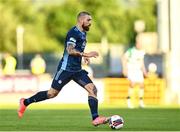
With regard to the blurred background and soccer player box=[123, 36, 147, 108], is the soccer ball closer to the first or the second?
soccer player box=[123, 36, 147, 108]

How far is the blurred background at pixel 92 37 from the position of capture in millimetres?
37406

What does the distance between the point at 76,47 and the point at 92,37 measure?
8193cm

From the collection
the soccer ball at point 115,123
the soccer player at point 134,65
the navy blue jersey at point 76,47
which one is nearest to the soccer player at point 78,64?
the navy blue jersey at point 76,47

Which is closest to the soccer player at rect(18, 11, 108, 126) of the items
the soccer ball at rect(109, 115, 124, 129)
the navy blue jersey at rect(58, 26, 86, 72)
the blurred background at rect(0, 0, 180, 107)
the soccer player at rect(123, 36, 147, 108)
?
the navy blue jersey at rect(58, 26, 86, 72)

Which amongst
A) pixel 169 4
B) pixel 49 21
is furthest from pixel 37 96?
pixel 49 21

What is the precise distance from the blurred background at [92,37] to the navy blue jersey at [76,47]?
19.7 meters

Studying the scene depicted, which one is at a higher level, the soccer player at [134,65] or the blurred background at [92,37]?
the blurred background at [92,37]

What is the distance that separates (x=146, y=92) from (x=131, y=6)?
2553 inches

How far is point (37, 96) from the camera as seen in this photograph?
17.4 m

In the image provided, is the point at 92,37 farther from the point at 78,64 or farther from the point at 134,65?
the point at 78,64

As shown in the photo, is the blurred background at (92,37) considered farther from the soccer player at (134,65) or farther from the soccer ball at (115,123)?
the soccer ball at (115,123)

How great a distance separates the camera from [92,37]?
323ft

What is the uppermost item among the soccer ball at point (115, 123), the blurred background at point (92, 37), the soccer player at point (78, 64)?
the blurred background at point (92, 37)

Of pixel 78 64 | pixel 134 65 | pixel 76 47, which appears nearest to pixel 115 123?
pixel 78 64
